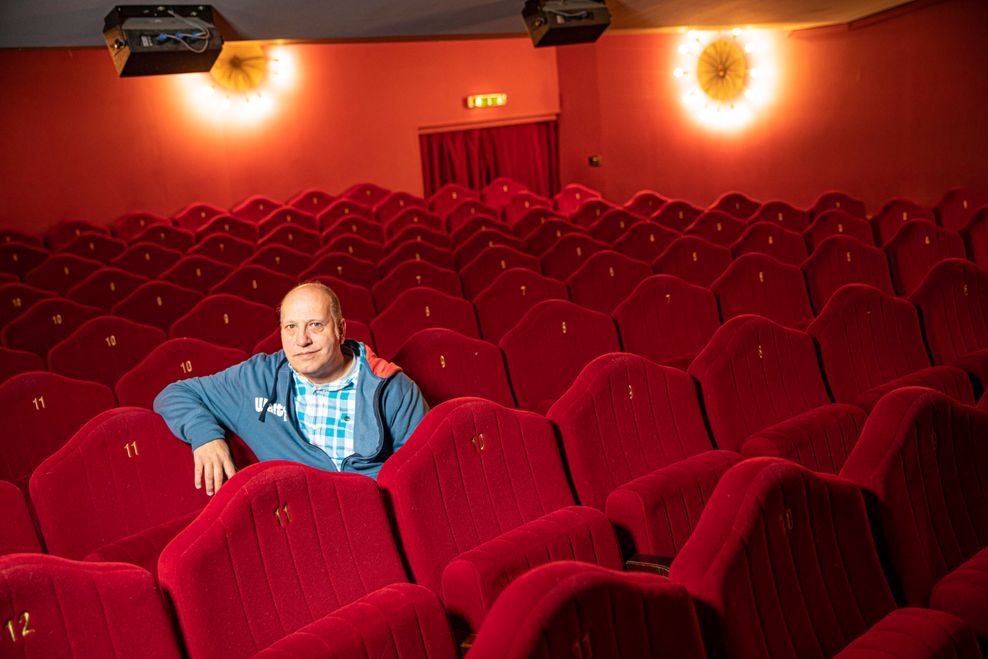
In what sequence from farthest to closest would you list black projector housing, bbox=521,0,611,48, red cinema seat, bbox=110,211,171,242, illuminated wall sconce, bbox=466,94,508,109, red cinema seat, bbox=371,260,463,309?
illuminated wall sconce, bbox=466,94,508,109
red cinema seat, bbox=110,211,171,242
black projector housing, bbox=521,0,611,48
red cinema seat, bbox=371,260,463,309

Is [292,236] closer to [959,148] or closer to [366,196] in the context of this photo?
[366,196]

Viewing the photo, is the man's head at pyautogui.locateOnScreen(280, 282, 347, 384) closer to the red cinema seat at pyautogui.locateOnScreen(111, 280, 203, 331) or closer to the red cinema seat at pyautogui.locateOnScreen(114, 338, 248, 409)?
the red cinema seat at pyautogui.locateOnScreen(114, 338, 248, 409)

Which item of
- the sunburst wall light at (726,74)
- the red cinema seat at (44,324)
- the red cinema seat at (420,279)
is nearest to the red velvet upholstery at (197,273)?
the red cinema seat at (44,324)

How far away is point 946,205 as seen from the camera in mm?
6184

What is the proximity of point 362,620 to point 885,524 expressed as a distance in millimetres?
986

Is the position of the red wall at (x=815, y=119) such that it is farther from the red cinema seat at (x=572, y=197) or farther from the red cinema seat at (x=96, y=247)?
the red cinema seat at (x=96, y=247)

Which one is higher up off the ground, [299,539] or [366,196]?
[366,196]

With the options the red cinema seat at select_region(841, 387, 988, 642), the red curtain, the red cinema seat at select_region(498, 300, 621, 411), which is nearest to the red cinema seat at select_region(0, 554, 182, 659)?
the red cinema seat at select_region(841, 387, 988, 642)

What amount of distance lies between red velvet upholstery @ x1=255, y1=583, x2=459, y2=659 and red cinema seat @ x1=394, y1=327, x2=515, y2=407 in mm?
1196

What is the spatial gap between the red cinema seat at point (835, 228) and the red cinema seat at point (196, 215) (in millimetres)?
5172

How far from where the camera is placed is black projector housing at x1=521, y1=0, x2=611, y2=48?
5539mm

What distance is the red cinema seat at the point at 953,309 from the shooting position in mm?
3377

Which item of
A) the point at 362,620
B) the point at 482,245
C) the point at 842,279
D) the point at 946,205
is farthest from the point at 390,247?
the point at 362,620

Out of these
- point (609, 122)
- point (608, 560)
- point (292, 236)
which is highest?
point (609, 122)
